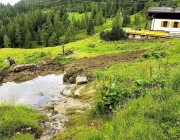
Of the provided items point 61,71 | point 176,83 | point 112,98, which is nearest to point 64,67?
point 61,71

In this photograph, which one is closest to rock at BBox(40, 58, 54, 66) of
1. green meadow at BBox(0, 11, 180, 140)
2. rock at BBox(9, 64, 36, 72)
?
rock at BBox(9, 64, 36, 72)

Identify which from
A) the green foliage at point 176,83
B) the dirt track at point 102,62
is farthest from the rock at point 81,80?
the green foliage at point 176,83

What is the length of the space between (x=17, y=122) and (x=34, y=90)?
9.67 m

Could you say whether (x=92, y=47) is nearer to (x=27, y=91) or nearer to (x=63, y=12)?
(x=27, y=91)

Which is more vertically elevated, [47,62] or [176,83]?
[176,83]

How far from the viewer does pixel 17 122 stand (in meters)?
9.48

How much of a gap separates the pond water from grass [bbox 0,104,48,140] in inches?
141

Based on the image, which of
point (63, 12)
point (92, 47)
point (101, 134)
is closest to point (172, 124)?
point (101, 134)

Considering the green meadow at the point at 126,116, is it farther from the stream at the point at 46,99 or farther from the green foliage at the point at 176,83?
the stream at the point at 46,99

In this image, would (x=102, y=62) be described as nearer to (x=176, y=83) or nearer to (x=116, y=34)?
(x=176, y=83)

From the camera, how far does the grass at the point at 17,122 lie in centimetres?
887

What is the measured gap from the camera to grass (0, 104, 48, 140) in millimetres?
8866

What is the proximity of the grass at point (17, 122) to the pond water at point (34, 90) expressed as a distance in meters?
3.59

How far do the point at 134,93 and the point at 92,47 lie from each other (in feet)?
98.0
